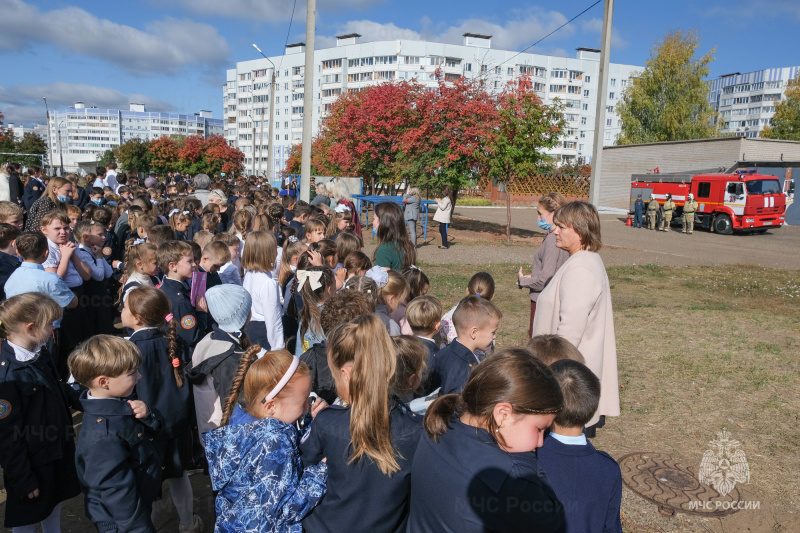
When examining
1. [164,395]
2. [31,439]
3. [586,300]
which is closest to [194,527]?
[164,395]

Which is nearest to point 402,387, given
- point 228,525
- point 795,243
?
point 228,525

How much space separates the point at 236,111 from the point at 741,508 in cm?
11796

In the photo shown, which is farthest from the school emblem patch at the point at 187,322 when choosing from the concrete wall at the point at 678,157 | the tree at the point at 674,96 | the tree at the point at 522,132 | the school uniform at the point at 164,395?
the tree at the point at 674,96

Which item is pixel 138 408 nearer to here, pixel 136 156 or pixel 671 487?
pixel 671 487

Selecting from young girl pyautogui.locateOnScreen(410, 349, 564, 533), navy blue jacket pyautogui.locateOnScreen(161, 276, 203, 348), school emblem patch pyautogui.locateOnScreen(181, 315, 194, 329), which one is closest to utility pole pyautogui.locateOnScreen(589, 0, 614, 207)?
navy blue jacket pyautogui.locateOnScreen(161, 276, 203, 348)

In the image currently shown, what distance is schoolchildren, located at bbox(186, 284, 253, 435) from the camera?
323cm

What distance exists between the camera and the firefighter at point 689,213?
79.9 feet

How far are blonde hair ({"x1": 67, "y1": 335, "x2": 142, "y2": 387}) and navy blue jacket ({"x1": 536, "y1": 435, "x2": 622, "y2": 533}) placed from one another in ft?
6.42

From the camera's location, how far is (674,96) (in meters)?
44.5

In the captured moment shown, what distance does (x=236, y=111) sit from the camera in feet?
366

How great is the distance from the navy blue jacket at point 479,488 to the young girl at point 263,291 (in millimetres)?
2976

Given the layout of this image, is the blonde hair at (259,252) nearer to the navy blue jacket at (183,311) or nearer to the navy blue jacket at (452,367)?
the navy blue jacket at (183,311)

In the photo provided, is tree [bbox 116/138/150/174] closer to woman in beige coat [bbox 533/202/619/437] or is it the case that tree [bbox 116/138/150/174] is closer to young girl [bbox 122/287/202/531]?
young girl [bbox 122/287/202/531]

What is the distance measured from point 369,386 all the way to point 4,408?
77.6 inches
